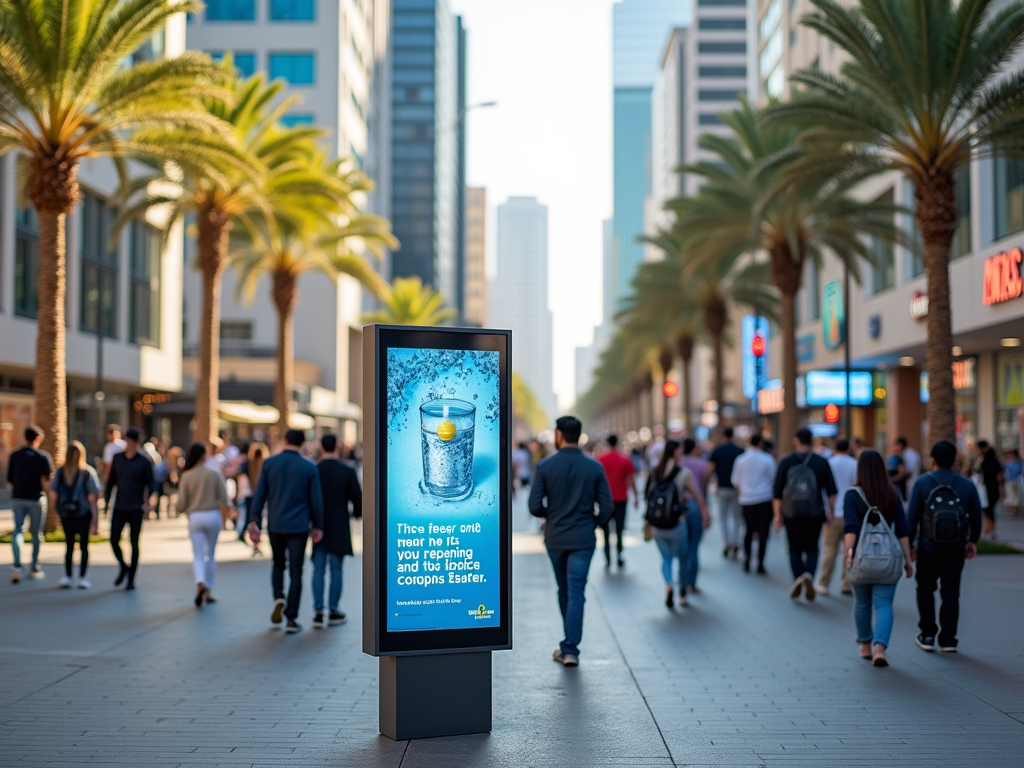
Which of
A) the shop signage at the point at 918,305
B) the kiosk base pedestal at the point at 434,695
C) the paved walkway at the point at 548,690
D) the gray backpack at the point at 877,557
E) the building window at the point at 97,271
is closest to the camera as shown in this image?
the paved walkway at the point at 548,690

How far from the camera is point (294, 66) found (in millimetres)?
64250

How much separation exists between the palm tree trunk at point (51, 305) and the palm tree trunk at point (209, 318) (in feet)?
24.4

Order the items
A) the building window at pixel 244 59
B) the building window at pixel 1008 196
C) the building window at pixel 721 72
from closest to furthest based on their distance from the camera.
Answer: the building window at pixel 1008 196 < the building window at pixel 244 59 < the building window at pixel 721 72

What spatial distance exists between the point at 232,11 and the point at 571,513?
61.3m

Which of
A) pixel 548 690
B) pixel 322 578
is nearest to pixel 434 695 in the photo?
pixel 548 690

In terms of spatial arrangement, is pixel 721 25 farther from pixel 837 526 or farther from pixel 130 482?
pixel 130 482

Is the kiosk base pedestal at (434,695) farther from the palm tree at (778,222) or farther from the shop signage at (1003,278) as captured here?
the palm tree at (778,222)

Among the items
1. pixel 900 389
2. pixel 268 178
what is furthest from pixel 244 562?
pixel 900 389

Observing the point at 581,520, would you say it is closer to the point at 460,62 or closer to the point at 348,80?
the point at 348,80

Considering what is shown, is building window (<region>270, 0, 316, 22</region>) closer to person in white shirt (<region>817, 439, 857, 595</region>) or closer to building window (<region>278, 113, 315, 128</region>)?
building window (<region>278, 113, 315, 128</region>)

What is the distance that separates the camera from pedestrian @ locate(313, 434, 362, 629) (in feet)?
37.1

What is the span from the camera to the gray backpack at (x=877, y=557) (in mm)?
9000

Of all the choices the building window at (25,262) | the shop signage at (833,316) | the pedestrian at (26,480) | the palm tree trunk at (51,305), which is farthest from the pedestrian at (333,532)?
the shop signage at (833,316)

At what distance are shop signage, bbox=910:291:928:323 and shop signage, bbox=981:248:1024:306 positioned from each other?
18.6 feet
